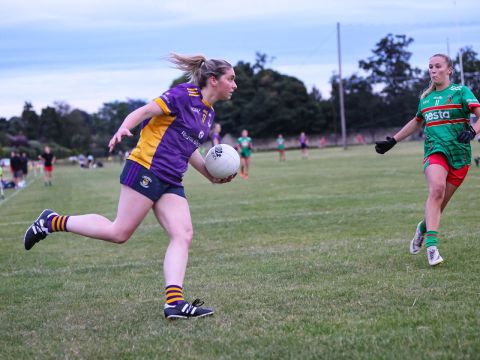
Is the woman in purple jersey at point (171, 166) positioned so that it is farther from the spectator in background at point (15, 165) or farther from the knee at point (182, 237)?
the spectator in background at point (15, 165)

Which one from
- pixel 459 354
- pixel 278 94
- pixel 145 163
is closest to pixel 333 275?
pixel 145 163

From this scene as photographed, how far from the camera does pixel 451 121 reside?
23.5 ft

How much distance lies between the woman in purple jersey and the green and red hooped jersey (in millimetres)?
2578

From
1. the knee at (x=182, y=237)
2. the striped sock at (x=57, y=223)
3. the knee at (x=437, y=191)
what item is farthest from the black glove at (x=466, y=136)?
the striped sock at (x=57, y=223)

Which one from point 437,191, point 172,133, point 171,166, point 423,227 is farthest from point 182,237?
point 423,227

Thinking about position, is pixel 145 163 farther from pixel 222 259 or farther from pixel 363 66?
pixel 363 66

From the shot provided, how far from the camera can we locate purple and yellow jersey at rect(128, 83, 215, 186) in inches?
215

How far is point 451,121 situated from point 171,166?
3288mm

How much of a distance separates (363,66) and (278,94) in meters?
12.8

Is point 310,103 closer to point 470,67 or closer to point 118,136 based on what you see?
point 470,67

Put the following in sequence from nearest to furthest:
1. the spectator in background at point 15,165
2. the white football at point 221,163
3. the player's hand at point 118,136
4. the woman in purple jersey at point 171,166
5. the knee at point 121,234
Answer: the player's hand at point 118,136 < the woman in purple jersey at point 171,166 < the knee at point 121,234 < the white football at point 221,163 < the spectator in background at point 15,165

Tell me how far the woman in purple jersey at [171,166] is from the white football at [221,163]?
417 millimetres

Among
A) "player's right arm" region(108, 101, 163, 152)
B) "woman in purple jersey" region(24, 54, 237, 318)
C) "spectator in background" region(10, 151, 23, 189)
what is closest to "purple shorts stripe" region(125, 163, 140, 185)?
"woman in purple jersey" region(24, 54, 237, 318)

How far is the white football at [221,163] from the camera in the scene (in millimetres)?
6137
